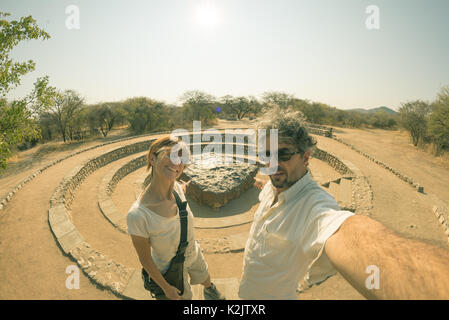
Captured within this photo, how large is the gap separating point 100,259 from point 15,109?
5066mm

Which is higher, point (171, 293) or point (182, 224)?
point (182, 224)

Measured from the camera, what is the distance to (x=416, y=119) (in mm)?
15758

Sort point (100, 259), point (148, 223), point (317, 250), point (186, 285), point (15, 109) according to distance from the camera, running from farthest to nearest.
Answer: point (15, 109) < point (100, 259) < point (186, 285) < point (148, 223) < point (317, 250)

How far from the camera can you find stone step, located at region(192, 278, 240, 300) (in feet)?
10.4

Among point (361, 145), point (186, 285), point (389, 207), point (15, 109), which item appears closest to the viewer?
point (186, 285)

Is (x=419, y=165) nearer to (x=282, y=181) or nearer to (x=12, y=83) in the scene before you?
(x=282, y=181)

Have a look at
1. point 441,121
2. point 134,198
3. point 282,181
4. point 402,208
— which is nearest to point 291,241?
point 282,181

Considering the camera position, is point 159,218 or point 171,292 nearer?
point 159,218

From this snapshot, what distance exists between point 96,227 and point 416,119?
24.4 metres

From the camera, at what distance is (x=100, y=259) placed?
3.98 meters

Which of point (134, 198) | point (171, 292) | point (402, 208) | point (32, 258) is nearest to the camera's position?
point (171, 292)

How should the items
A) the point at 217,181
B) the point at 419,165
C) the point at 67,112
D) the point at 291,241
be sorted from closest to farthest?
the point at 291,241 < the point at 217,181 < the point at 419,165 < the point at 67,112
